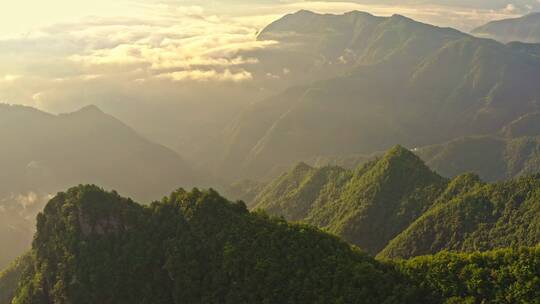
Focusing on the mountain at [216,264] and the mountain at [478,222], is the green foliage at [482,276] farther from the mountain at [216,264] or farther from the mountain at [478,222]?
the mountain at [478,222]

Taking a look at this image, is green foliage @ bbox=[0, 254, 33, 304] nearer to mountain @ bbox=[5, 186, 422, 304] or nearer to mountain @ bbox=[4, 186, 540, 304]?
mountain @ bbox=[4, 186, 540, 304]

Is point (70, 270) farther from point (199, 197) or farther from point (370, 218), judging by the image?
point (370, 218)

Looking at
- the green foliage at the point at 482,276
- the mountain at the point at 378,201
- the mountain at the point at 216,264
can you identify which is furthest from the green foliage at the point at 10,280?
the green foliage at the point at 482,276

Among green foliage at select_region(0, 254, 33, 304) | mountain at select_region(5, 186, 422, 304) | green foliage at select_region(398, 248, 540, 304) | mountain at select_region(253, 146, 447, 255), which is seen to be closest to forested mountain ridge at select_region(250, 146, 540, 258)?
mountain at select_region(253, 146, 447, 255)

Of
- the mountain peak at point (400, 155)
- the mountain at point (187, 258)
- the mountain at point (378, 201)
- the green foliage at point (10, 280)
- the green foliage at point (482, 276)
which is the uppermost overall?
the green foliage at point (482, 276)

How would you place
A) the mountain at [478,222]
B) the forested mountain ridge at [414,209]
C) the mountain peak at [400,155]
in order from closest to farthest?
the mountain at [478,222] → the forested mountain ridge at [414,209] → the mountain peak at [400,155]

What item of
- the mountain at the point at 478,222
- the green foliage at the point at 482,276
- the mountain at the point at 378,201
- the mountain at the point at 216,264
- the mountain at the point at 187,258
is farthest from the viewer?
the mountain at the point at 378,201

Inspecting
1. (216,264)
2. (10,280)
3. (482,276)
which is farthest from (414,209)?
(10,280)
